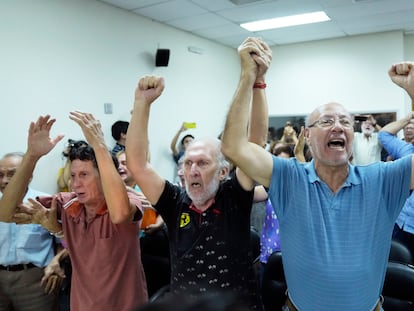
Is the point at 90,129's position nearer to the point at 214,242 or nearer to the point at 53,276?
the point at 214,242

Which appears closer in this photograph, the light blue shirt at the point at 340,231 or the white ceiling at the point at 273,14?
the light blue shirt at the point at 340,231

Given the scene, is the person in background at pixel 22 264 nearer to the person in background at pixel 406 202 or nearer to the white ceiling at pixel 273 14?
the person in background at pixel 406 202

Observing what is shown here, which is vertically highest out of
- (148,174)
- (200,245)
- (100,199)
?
(148,174)

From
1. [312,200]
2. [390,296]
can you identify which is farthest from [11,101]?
[390,296]

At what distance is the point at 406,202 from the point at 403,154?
0.50m

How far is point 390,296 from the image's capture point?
177cm

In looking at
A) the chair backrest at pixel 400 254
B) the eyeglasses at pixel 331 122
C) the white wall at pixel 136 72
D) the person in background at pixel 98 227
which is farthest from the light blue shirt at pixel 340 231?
the white wall at pixel 136 72

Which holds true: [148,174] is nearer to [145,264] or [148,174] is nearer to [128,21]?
[145,264]

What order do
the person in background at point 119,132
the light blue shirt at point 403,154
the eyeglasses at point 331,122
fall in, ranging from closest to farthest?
the eyeglasses at point 331,122 < the light blue shirt at point 403,154 < the person in background at point 119,132

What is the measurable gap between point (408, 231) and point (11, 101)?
345cm

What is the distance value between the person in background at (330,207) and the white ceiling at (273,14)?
3404mm

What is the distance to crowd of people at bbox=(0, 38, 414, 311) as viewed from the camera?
127cm

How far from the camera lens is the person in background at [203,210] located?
143cm

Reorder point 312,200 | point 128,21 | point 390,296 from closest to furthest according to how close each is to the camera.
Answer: point 312,200, point 390,296, point 128,21
